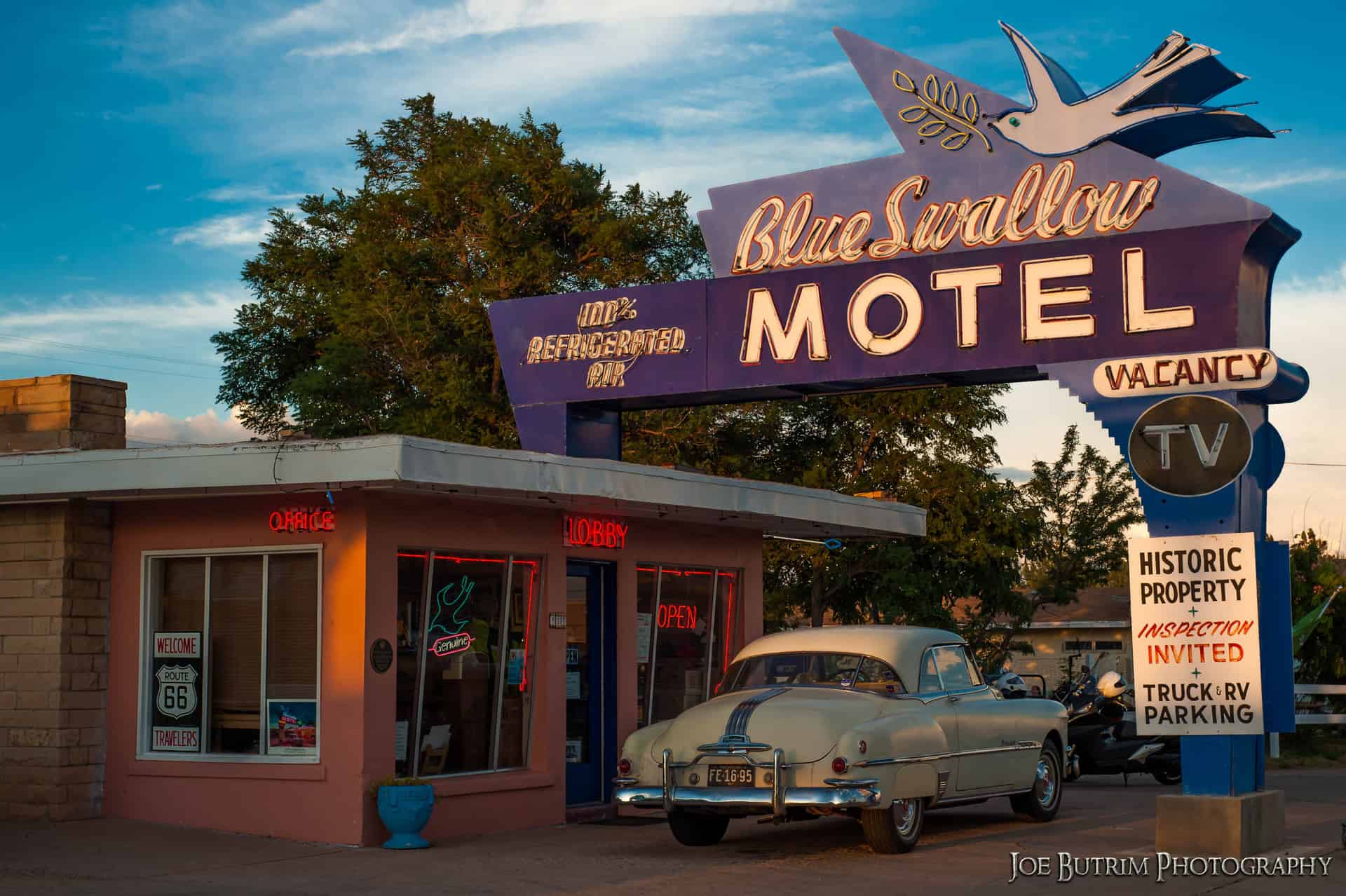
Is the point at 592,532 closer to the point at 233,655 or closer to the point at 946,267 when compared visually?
the point at 233,655

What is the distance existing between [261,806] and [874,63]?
9241 millimetres

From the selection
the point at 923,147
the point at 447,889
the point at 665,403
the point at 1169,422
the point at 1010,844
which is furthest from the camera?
the point at 665,403

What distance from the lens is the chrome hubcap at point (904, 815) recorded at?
11789 mm

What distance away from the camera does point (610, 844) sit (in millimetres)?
12906

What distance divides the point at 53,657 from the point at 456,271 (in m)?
18.9

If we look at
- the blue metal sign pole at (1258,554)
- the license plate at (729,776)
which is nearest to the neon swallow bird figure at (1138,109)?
the blue metal sign pole at (1258,554)

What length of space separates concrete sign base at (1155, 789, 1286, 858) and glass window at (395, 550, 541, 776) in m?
5.98

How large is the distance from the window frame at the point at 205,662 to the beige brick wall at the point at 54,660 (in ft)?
1.37

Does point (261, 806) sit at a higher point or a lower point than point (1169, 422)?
lower

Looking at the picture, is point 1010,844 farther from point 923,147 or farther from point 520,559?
point 923,147

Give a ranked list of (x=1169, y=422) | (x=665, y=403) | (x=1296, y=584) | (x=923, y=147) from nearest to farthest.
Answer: (x=1169, y=422)
(x=923, y=147)
(x=665, y=403)
(x=1296, y=584)

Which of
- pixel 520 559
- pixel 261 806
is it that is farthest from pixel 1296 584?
pixel 261 806

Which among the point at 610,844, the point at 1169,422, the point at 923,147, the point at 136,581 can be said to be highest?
the point at 923,147

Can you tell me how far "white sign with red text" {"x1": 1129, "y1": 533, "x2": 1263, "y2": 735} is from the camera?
11.2 metres
